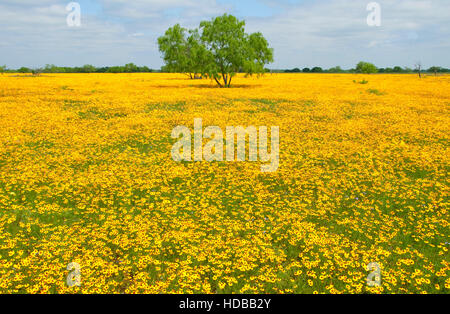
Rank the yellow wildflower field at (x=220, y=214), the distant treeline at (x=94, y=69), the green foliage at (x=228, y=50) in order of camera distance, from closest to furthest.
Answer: the yellow wildflower field at (x=220, y=214)
the green foliage at (x=228, y=50)
the distant treeline at (x=94, y=69)

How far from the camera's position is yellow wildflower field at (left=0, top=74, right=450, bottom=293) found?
7.82 m

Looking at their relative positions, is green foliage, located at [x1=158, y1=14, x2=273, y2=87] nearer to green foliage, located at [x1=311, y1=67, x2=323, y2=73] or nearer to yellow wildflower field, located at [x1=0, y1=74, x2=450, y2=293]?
yellow wildflower field, located at [x1=0, y1=74, x2=450, y2=293]

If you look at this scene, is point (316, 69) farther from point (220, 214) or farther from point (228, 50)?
point (220, 214)

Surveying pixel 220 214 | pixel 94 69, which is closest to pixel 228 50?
pixel 220 214

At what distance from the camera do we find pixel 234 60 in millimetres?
53219

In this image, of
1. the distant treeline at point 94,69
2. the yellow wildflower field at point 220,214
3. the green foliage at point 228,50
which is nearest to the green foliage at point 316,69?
the distant treeline at point 94,69

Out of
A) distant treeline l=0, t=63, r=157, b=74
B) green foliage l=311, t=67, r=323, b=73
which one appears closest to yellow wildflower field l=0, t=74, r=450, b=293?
distant treeline l=0, t=63, r=157, b=74

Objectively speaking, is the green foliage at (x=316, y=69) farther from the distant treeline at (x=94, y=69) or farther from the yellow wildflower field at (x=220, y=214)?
the yellow wildflower field at (x=220, y=214)

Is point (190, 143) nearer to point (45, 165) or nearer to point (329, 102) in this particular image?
point (45, 165)

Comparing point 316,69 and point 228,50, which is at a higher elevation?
point 316,69

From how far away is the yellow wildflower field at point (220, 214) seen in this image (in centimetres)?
782

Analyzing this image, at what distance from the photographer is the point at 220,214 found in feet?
36.6

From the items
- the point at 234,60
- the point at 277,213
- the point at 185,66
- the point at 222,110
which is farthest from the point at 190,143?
the point at 185,66

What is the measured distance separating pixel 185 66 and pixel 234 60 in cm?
1691
